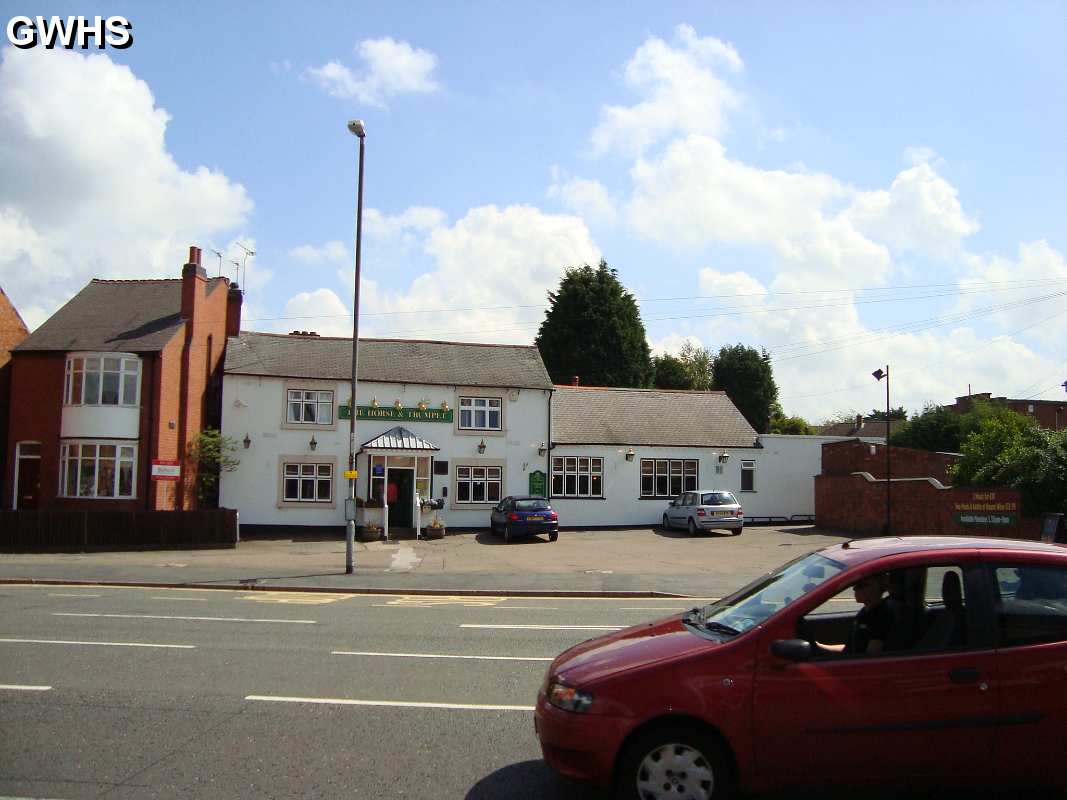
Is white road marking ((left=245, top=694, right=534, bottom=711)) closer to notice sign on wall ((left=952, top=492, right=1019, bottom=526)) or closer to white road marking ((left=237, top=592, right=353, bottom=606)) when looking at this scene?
white road marking ((left=237, top=592, right=353, bottom=606))

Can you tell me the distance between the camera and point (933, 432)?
4403 centimetres

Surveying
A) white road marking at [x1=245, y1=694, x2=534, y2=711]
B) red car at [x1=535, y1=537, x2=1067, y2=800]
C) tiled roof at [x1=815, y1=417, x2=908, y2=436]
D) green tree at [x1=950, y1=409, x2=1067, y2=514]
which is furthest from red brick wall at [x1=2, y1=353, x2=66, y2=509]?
tiled roof at [x1=815, y1=417, x2=908, y2=436]

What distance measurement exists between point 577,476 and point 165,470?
15.4 meters

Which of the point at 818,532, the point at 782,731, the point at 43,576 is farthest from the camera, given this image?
the point at 818,532

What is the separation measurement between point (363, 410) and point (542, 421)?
701 cm

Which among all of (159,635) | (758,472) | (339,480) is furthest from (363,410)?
(159,635)

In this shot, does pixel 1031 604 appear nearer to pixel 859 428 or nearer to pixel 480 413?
pixel 480 413

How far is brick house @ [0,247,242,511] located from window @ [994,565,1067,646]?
2784 cm

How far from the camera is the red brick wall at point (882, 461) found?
1335 inches

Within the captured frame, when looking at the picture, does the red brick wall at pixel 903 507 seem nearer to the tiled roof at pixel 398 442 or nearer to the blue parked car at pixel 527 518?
the blue parked car at pixel 527 518

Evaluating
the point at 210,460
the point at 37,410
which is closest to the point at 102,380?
the point at 37,410

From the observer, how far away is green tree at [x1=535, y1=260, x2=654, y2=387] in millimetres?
55188

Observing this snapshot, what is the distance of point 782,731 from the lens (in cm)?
469

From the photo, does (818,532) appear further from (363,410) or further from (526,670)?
(526,670)
